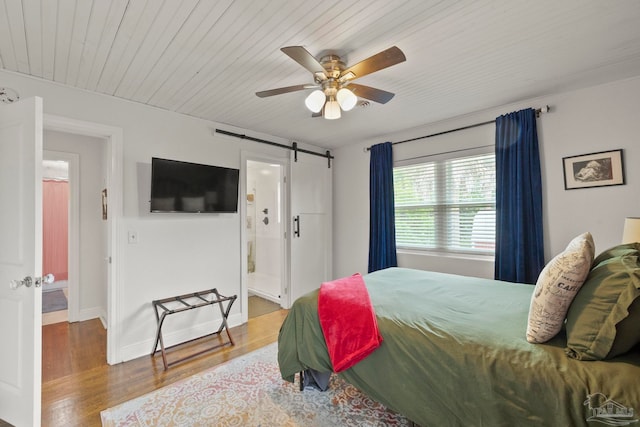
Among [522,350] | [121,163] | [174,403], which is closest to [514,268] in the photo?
[522,350]

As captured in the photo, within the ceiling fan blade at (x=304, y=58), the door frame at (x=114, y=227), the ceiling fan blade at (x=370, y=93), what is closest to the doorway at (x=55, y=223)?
the door frame at (x=114, y=227)

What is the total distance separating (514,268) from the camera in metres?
2.77

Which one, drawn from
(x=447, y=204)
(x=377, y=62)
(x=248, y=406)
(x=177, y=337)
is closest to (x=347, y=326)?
(x=248, y=406)

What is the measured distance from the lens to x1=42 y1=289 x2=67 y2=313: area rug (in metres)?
4.02

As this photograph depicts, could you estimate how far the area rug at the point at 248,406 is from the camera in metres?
1.78

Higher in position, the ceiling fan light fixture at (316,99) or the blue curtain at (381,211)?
the ceiling fan light fixture at (316,99)

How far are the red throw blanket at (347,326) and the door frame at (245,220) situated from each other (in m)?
1.84

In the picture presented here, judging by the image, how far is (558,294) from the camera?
1.27m

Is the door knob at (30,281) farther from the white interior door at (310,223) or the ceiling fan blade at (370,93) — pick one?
the white interior door at (310,223)

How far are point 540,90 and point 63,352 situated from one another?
202 inches

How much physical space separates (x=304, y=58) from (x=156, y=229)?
2.25 metres

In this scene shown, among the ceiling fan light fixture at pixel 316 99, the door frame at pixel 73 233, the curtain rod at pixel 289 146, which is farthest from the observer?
the door frame at pixel 73 233

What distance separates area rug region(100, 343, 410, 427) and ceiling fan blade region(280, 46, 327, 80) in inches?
86.5

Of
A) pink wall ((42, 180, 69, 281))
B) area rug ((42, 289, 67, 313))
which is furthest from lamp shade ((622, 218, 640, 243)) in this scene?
pink wall ((42, 180, 69, 281))
